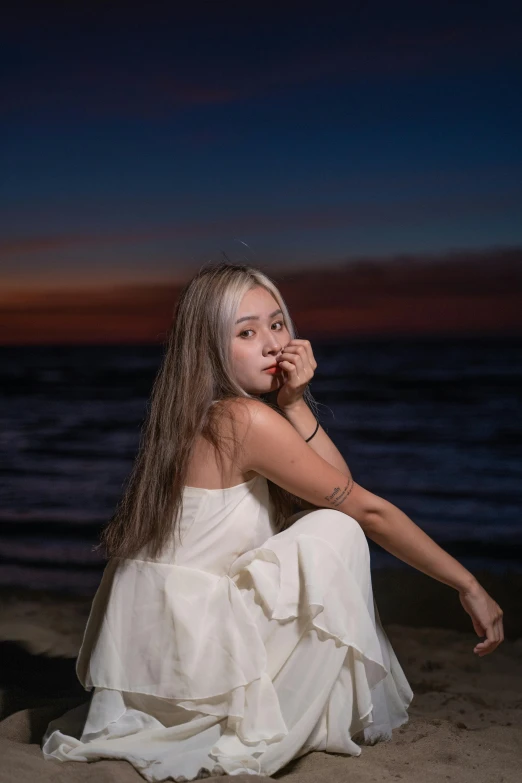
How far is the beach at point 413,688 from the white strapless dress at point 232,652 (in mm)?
80

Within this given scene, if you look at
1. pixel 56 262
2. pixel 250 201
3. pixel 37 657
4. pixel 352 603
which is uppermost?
pixel 250 201

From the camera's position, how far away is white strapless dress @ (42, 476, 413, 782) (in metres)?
2.14

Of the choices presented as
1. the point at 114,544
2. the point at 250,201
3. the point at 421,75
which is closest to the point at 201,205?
the point at 250,201

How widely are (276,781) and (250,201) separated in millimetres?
7128

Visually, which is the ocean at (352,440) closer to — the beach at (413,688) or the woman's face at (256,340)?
the beach at (413,688)

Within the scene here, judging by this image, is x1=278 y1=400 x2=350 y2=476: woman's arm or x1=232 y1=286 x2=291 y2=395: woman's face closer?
x1=232 y1=286 x2=291 y2=395: woman's face

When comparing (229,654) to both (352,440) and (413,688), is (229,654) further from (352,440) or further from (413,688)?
(352,440)

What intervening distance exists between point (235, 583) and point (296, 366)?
1.95 ft

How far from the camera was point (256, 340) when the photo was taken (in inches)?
96.0

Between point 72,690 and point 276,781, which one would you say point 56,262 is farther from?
point 276,781

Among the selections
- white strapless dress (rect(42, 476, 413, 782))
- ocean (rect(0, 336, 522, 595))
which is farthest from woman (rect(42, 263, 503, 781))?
ocean (rect(0, 336, 522, 595))

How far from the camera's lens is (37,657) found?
340cm

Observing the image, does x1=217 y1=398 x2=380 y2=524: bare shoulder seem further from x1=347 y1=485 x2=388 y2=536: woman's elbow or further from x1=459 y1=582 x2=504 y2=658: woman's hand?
x1=459 y1=582 x2=504 y2=658: woman's hand

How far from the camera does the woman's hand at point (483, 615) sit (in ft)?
7.72
